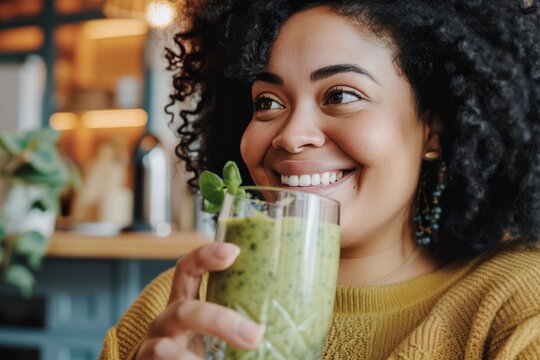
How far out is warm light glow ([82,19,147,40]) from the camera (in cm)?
484

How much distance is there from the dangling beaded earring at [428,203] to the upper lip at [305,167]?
24 centimetres

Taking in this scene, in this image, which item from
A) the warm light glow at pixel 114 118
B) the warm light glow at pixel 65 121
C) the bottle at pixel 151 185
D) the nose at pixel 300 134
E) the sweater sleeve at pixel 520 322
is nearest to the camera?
the sweater sleeve at pixel 520 322

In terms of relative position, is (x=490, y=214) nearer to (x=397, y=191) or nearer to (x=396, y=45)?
(x=397, y=191)

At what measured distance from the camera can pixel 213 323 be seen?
2.37 ft

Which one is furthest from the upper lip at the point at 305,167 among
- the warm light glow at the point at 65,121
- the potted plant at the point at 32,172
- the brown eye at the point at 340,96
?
the warm light glow at the point at 65,121

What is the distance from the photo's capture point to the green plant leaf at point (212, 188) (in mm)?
794

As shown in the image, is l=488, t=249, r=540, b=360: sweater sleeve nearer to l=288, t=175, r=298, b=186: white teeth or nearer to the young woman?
the young woman

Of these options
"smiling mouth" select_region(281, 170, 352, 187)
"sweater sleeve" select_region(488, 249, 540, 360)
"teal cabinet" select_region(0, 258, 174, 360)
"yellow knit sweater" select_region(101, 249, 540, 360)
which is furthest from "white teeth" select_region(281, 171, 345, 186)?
"teal cabinet" select_region(0, 258, 174, 360)

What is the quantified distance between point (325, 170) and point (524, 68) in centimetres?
44

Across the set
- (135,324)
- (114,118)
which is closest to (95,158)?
(114,118)

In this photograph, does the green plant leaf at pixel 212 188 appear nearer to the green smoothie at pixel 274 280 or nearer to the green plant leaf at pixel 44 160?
the green smoothie at pixel 274 280

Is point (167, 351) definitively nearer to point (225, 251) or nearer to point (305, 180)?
point (225, 251)

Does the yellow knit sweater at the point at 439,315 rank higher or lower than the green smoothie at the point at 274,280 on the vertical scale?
lower

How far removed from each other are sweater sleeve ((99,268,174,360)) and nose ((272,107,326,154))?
362 mm
